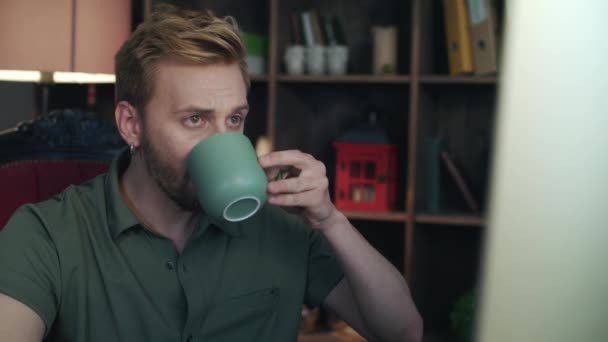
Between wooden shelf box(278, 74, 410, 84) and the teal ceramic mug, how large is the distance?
1613 mm

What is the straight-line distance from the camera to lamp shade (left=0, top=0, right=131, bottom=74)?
1.54 meters

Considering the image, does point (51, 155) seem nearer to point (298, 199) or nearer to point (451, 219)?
point (298, 199)

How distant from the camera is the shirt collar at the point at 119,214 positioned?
1222 mm

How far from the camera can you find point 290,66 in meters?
2.65

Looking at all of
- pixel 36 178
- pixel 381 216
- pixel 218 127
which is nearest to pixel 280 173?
pixel 218 127

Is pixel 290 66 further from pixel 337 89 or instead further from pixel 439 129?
pixel 439 129

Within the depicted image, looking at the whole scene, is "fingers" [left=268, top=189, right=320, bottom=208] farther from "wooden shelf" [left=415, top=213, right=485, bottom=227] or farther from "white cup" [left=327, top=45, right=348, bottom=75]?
"white cup" [left=327, top=45, right=348, bottom=75]

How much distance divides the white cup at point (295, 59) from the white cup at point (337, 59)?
0.11 metres

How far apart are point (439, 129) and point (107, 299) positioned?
1.86 metres

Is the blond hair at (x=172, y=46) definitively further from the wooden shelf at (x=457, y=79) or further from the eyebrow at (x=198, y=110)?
the wooden shelf at (x=457, y=79)

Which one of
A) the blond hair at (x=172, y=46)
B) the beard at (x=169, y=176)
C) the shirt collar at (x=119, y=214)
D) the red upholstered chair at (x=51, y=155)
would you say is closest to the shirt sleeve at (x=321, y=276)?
the shirt collar at (x=119, y=214)

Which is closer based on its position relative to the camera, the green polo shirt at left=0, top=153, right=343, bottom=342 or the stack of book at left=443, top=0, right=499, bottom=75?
the green polo shirt at left=0, top=153, right=343, bottom=342

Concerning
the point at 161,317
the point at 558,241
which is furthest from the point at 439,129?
the point at 558,241

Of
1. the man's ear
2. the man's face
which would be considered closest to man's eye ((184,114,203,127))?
the man's face
